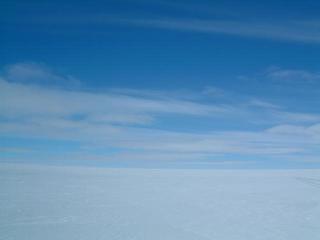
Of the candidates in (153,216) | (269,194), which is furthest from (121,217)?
(269,194)

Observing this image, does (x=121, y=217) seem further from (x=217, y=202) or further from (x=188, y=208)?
(x=217, y=202)

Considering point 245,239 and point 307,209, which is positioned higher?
point 307,209

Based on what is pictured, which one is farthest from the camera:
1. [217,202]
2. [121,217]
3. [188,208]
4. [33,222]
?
[217,202]

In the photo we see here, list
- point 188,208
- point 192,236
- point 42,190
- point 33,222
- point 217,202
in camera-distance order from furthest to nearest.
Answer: point 42,190 < point 217,202 < point 188,208 < point 33,222 < point 192,236

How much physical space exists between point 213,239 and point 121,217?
2.35 m

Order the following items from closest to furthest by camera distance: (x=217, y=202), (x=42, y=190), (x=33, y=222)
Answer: (x=33, y=222) → (x=217, y=202) → (x=42, y=190)

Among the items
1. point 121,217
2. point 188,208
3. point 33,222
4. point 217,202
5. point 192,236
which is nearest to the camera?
point 192,236

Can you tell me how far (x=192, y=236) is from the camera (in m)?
7.09

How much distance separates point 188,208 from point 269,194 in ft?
13.3

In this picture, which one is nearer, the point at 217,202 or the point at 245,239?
the point at 245,239

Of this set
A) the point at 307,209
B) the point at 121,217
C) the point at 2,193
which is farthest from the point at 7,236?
the point at 307,209

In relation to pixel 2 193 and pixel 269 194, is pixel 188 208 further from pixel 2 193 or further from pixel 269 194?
pixel 2 193

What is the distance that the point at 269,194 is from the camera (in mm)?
12734

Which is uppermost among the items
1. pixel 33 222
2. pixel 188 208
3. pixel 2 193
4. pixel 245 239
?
pixel 2 193
